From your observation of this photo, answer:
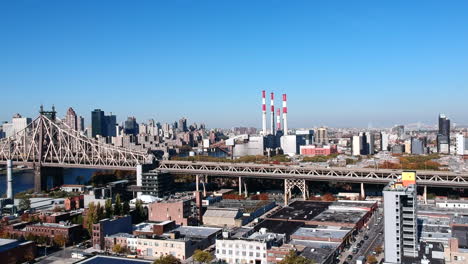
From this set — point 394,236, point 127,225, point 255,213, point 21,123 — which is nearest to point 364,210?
point 255,213

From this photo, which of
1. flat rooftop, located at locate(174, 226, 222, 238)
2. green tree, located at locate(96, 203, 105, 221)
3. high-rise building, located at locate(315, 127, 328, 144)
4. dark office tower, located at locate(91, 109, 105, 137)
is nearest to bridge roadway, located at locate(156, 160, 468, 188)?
flat rooftop, located at locate(174, 226, 222, 238)

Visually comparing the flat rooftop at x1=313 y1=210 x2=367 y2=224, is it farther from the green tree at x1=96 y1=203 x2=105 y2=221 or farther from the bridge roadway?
the green tree at x1=96 y1=203 x2=105 y2=221

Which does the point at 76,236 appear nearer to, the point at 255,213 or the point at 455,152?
the point at 255,213

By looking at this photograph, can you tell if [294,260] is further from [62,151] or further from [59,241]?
[62,151]

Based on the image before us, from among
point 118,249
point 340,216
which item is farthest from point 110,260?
point 340,216

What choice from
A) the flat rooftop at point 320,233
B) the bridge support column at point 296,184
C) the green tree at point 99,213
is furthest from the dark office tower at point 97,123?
the flat rooftop at point 320,233

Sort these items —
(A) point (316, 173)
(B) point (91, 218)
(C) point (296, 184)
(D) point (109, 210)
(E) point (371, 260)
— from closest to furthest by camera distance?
1. (E) point (371, 260)
2. (B) point (91, 218)
3. (D) point (109, 210)
4. (C) point (296, 184)
5. (A) point (316, 173)

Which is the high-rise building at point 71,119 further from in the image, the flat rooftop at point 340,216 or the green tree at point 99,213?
the flat rooftop at point 340,216
